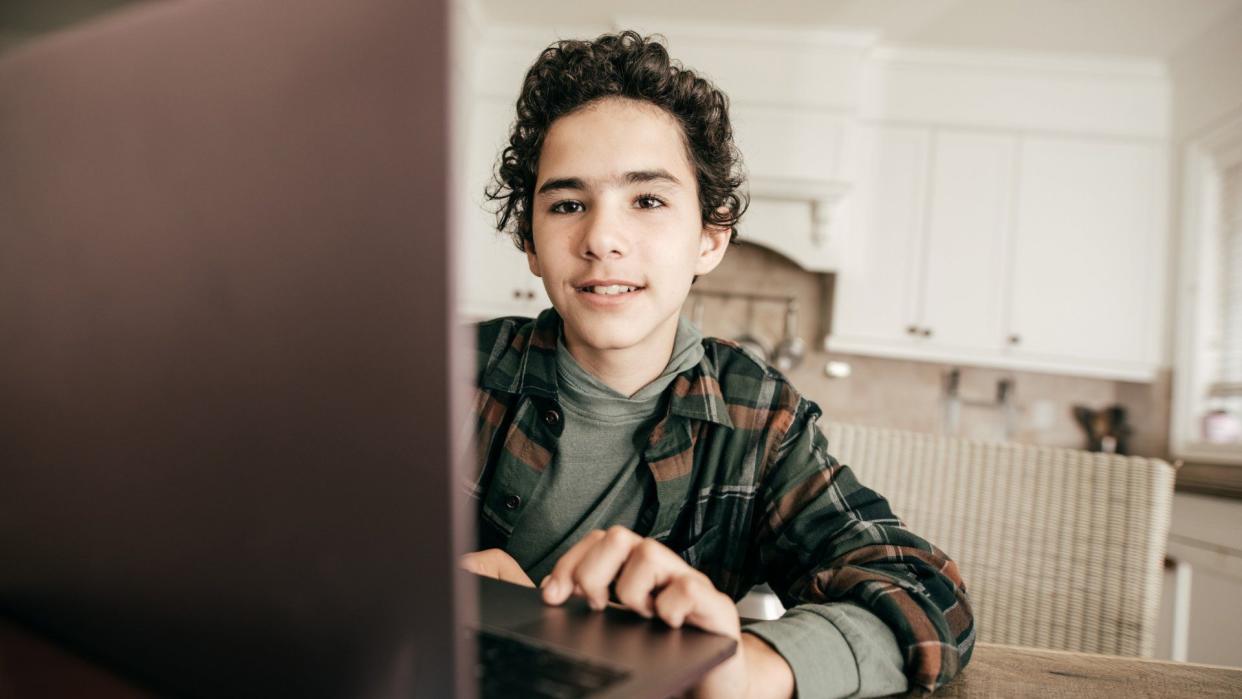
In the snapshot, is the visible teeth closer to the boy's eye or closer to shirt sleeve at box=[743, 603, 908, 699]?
the boy's eye

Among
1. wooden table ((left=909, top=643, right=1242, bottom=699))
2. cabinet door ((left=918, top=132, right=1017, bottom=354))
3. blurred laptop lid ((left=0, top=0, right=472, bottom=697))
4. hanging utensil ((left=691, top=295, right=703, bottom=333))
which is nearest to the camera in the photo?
blurred laptop lid ((left=0, top=0, right=472, bottom=697))

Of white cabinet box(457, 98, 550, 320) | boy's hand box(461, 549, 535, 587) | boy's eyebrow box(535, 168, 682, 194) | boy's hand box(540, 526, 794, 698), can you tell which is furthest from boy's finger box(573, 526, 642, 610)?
white cabinet box(457, 98, 550, 320)

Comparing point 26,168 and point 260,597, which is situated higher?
point 26,168

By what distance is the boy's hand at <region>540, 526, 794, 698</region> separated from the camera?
45 centimetres

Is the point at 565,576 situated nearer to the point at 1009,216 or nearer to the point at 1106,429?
the point at 1009,216

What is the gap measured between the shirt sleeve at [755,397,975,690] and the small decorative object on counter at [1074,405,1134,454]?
3.06m

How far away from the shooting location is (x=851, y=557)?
0.67 metres

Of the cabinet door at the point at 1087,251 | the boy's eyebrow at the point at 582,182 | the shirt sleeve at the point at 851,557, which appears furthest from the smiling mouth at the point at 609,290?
the cabinet door at the point at 1087,251

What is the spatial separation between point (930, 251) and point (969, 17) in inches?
37.0

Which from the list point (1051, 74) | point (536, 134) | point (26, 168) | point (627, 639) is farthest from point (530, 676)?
point (1051, 74)

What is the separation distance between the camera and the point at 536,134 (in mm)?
1098

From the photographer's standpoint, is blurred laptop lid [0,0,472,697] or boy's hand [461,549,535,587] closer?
blurred laptop lid [0,0,472,697]

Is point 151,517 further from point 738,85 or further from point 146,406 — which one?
point 738,85

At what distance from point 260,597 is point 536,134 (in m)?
0.93
